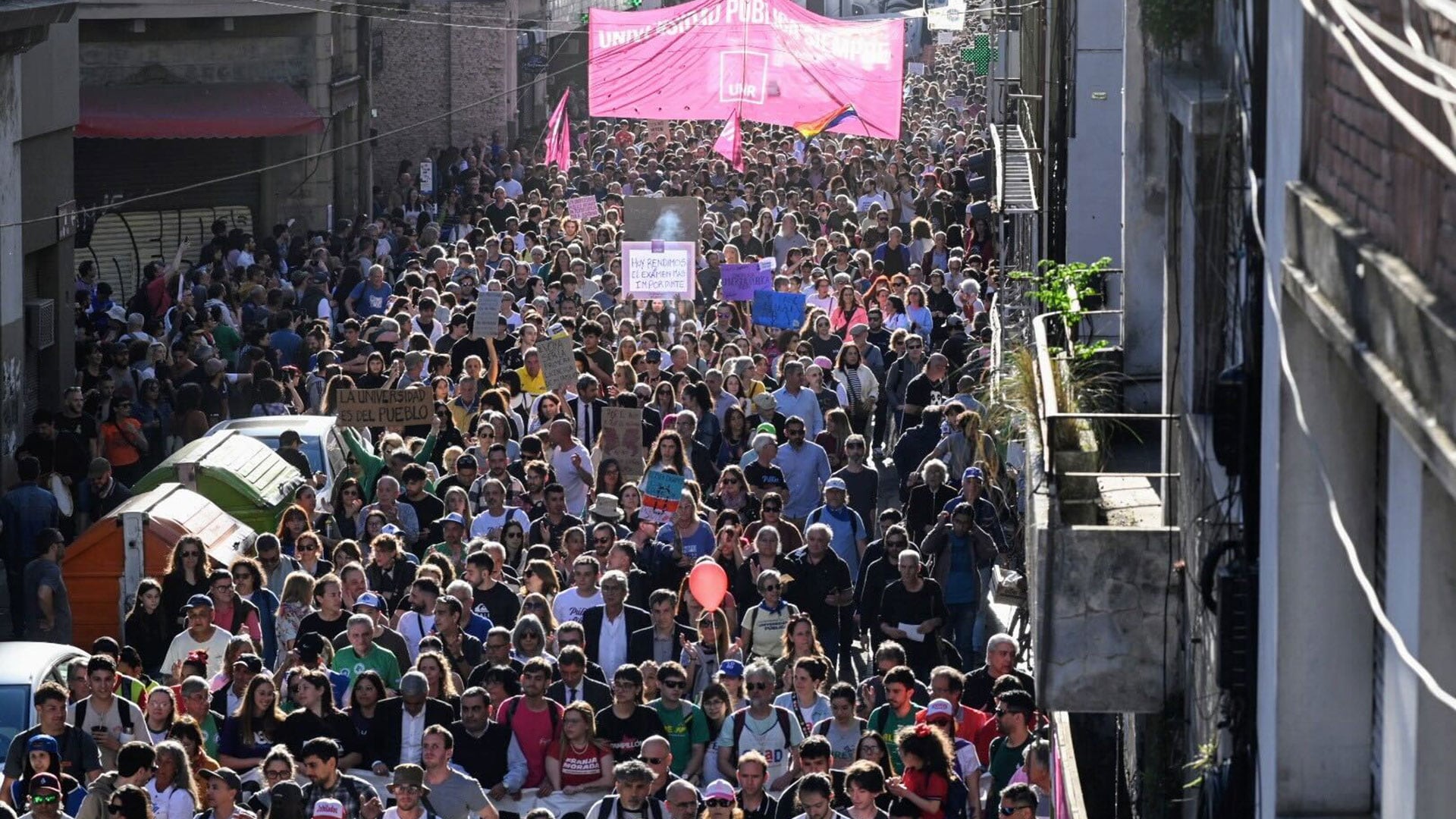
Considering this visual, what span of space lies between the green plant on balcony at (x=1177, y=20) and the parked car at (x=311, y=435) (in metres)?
9.41

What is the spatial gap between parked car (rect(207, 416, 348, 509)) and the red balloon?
5.41 metres

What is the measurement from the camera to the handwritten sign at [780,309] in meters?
21.1

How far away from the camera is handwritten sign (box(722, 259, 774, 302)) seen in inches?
864

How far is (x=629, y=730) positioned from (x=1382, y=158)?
6.63m

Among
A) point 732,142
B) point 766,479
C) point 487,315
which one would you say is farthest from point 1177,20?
point 732,142

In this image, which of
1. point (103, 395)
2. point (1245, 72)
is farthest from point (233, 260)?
point (1245, 72)

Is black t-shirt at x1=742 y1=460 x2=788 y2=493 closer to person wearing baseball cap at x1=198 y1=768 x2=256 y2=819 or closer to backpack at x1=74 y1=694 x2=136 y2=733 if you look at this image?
backpack at x1=74 y1=694 x2=136 y2=733

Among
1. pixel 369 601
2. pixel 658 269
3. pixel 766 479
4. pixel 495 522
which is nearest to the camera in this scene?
pixel 369 601

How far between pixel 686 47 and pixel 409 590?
65.2ft

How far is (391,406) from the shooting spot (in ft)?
57.2

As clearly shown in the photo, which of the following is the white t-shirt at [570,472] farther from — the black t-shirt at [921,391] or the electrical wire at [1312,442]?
the electrical wire at [1312,442]

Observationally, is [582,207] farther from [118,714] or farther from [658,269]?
[118,714]

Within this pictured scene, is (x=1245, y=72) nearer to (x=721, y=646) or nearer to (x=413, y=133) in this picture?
(x=721, y=646)

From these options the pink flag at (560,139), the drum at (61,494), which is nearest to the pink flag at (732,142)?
the pink flag at (560,139)
